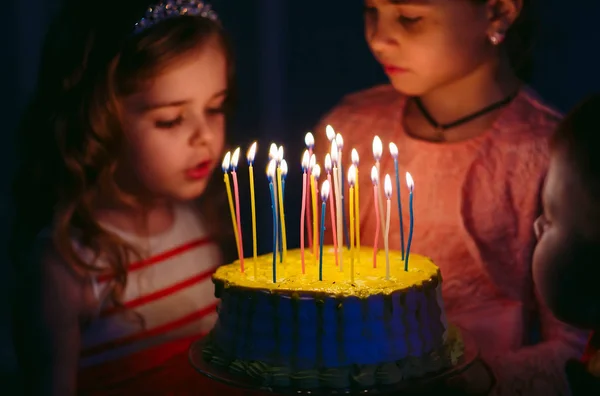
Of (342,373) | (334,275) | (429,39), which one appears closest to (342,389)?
(342,373)

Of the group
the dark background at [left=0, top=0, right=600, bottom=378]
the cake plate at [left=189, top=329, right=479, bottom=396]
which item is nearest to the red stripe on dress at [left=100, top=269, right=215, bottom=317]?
the dark background at [left=0, top=0, right=600, bottom=378]

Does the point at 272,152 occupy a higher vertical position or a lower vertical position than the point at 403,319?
higher

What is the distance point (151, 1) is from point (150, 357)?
138 cm

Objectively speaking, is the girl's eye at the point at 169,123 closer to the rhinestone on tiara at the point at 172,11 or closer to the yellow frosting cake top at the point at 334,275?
the rhinestone on tiara at the point at 172,11

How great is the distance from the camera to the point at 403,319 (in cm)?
222

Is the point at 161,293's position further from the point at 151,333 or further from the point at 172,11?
the point at 172,11

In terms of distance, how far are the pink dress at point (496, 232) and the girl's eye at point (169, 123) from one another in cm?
82

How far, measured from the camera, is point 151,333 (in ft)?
9.76

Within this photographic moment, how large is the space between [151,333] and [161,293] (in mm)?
162

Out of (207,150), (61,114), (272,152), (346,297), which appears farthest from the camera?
(207,150)

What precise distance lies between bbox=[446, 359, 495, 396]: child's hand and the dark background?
884mm

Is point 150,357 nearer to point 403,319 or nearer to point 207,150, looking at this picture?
point 207,150

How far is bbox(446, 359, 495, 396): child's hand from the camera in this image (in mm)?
2699

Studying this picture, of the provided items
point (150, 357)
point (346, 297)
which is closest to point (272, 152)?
point (346, 297)
